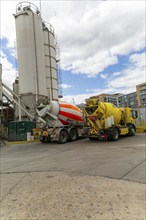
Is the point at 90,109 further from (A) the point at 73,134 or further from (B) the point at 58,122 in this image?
(A) the point at 73,134

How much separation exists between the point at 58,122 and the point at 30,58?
12.1 m

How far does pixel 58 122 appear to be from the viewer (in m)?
15.5

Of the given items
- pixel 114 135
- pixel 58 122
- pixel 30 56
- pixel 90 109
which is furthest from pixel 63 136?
pixel 30 56

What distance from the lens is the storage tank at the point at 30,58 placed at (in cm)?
2401

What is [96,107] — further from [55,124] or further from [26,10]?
[26,10]

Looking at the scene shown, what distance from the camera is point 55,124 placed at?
15469 mm

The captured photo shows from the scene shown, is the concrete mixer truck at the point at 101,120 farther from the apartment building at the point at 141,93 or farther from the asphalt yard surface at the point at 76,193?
the apartment building at the point at 141,93

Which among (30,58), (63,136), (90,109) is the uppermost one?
(30,58)

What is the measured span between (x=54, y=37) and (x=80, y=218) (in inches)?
1238

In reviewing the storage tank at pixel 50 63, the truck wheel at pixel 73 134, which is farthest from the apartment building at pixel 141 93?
the truck wheel at pixel 73 134

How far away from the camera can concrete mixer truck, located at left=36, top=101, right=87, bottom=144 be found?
1526 cm

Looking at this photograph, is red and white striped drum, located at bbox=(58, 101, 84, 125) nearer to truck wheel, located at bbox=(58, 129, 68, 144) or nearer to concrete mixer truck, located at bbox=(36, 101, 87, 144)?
concrete mixer truck, located at bbox=(36, 101, 87, 144)

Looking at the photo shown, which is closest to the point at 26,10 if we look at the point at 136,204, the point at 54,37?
the point at 54,37

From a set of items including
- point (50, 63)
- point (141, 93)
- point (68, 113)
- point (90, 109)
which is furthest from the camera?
point (141, 93)
